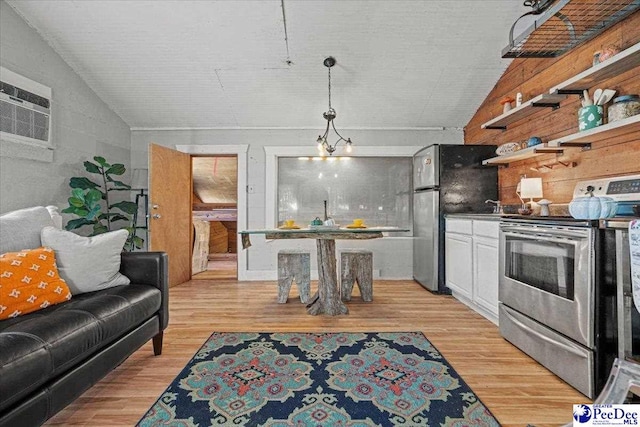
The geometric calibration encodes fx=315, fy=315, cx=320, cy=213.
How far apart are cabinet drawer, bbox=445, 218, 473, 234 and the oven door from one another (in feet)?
2.43

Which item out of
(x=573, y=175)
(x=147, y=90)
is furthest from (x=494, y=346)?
(x=147, y=90)

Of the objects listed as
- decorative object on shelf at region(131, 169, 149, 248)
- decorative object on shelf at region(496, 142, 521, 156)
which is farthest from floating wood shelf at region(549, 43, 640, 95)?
decorative object on shelf at region(131, 169, 149, 248)

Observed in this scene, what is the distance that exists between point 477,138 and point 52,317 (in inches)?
182

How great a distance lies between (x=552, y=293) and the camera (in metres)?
1.91

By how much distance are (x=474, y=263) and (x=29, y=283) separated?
334 centimetres

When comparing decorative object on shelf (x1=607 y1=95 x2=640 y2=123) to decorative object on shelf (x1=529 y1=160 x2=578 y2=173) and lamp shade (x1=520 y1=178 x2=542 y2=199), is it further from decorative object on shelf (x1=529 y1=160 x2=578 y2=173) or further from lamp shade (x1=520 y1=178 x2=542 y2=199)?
lamp shade (x1=520 y1=178 x2=542 y2=199)

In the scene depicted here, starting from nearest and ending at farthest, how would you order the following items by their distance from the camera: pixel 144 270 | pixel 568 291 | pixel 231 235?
pixel 568 291
pixel 144 270
pixel 231 235

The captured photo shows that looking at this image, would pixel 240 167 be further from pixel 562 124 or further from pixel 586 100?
pixel 586 100

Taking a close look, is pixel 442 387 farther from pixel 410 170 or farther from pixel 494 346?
pixel 410 170

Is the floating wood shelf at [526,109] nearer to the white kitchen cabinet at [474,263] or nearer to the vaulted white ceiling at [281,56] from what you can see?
the vaulted white ceiling at [281,56]

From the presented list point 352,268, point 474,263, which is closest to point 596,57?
point 474,263

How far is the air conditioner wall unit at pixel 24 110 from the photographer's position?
2.79m

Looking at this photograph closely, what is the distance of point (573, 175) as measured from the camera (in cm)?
265

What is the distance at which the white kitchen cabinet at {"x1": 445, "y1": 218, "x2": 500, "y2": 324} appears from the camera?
2.74m
